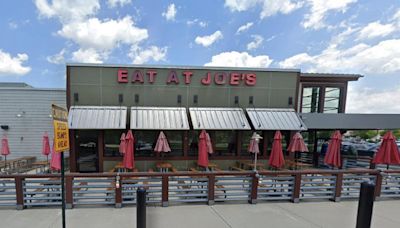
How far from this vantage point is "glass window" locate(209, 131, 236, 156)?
10453mm

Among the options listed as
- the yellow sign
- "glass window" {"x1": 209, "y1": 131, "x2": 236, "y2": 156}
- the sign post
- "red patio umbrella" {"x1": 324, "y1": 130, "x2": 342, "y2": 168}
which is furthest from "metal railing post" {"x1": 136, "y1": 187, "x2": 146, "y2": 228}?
"glass window" {"x1": 209, "y1": 131, "x2": 236, "y2": 156}

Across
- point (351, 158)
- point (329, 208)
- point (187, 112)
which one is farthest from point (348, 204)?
point (187, 112)

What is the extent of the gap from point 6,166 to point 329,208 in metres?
13.6

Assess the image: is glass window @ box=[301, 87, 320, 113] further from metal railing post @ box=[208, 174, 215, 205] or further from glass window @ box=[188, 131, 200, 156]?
metal railing post @ box=[208, 174, 215, 205]

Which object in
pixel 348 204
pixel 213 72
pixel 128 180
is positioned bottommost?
pixel 348 204

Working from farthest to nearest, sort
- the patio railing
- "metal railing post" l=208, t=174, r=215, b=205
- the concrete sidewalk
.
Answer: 1. "metal railing post" l=208, t=174, r=215, b=205
2. the patio railing
3. the concrete sidewalk

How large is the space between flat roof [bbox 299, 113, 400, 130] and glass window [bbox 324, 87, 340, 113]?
4.14 m

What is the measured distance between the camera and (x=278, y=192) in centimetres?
587

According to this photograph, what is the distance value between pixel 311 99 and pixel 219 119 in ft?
31.2

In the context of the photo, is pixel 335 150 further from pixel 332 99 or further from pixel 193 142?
pixel 332 99

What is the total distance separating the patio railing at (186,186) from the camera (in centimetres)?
501

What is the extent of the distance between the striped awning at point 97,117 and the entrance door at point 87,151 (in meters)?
0.94

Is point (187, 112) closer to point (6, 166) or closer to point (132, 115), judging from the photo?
point (132, 115)

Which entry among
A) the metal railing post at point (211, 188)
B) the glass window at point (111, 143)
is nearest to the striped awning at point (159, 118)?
the glass window at point (111, 143)
